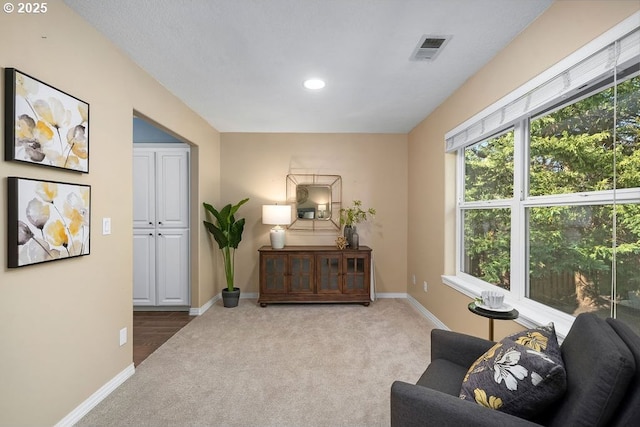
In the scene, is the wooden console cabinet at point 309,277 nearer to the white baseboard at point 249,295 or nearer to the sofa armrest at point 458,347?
the white baseboard at point 249,295

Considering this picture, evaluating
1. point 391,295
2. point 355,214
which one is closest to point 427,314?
point 391,295

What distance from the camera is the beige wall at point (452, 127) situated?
1.61 m

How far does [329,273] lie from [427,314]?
1.30 metres

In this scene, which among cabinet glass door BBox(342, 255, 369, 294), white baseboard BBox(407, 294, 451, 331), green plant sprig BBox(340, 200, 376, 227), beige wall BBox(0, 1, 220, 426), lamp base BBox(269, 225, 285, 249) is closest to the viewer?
beige wall BBox(0, 1, 220, 426)

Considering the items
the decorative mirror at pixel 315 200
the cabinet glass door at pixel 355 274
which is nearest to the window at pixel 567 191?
the cabinet glass door at pixel 355 274

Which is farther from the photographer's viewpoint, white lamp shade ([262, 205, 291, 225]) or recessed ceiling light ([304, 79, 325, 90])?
white lamp shade ([262, 205, 291, 225])

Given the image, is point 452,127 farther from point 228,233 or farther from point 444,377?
point 228,233

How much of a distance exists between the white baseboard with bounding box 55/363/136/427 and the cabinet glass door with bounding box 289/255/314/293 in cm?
203

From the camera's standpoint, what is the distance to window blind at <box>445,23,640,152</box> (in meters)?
1.38

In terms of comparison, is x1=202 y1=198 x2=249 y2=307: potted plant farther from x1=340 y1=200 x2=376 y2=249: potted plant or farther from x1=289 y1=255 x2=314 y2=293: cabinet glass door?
x1=340 y1=200 x2=376 y2=249: potted plant

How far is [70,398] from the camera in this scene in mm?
1805

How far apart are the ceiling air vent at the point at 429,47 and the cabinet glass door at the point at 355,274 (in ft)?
8.25

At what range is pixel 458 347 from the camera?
1.66 metres

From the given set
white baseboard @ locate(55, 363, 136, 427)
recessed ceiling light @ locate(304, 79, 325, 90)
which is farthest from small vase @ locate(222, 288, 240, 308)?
recessed ceiling light @ locate(304, 79, 325, 90)
